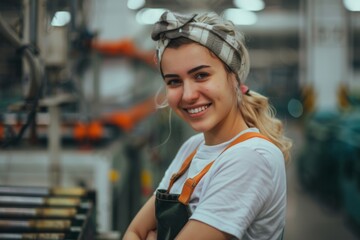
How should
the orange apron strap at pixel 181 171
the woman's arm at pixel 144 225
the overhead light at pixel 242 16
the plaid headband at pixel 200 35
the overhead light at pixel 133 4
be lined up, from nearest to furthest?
the plaid headband at pixel 200 35
the orange apron strap at pixel 181 171
the woman's arm at pixel 144 225
the overhead light at pixel 133 4
the overhead light at pixel 242 16

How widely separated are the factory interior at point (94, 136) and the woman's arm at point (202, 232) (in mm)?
571

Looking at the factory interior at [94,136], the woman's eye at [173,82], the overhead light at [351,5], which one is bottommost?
the factory interior at [94,136]

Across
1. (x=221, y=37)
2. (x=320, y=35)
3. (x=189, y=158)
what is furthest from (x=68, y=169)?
(x=320, y=35)

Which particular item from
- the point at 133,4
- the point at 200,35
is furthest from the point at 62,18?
the point at 133,4

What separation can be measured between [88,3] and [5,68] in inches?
112

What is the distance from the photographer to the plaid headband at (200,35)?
1.25 meters

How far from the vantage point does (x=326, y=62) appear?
1158 cm

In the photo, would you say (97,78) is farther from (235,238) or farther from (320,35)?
(320,35)

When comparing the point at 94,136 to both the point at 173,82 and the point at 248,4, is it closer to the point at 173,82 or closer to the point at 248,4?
the point at 173,82

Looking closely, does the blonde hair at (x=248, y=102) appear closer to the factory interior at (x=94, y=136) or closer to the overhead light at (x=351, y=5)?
the factory interior at (x=94, y=136)

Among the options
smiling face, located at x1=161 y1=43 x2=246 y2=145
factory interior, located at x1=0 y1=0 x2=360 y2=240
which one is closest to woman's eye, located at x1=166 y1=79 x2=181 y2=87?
smiling face, located at x1=161 y1=43 x2=246 y2=145

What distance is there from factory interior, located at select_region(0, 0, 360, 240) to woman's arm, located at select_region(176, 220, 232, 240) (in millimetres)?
571

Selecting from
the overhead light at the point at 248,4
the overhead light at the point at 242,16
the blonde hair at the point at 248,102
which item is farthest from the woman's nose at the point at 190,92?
the overhead light at the point at 242,16

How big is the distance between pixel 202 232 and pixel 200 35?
1.63ft
